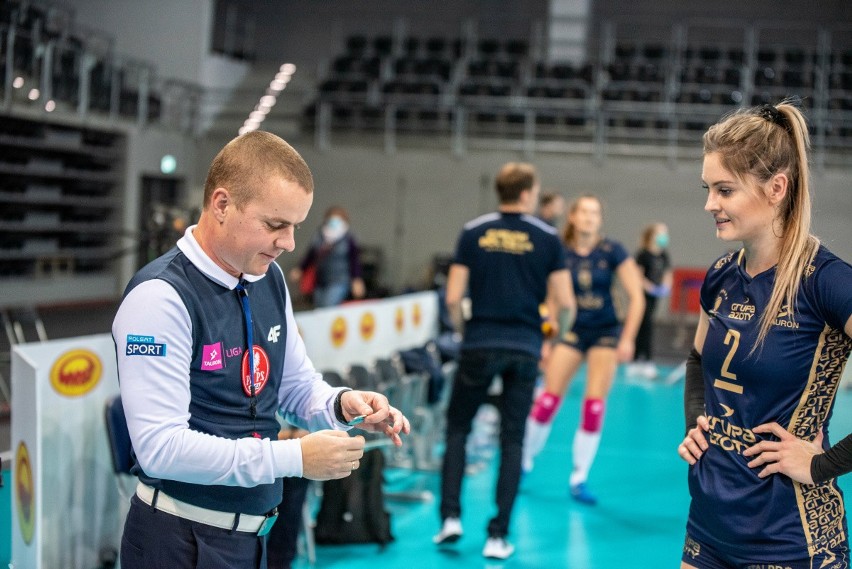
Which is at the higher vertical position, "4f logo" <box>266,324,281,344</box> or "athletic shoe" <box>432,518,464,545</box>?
"4f logo" <box>266,324,281,344</box>

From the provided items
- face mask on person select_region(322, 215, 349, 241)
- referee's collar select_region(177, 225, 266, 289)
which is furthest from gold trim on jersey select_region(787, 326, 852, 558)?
face mask on person select_region(322, 215, 349, 241)

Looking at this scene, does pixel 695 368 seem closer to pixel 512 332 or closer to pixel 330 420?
pixel 330 420

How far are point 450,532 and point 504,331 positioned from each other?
101 cm

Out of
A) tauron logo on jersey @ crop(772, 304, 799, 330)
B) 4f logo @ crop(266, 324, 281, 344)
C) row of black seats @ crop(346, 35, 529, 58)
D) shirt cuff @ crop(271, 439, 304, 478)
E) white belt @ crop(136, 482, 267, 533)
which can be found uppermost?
row of black seats @ crop(346, 35, 529, 58)

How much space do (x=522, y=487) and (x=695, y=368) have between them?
11.5 ft

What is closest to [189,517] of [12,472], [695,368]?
[695,368]

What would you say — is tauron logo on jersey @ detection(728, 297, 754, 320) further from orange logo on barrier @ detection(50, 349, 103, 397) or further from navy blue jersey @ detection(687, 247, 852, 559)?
orange logo on barrier @ detection(50, 349, 103, 397)

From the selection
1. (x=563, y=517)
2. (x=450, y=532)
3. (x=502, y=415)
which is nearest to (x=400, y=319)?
(x=563, y=517)

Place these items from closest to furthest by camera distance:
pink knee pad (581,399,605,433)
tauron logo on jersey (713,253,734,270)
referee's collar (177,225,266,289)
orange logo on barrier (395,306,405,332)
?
referee's collar (177,225,266,289) → tauron logo on jersey (713,253,734,270) → pink knee pad (581,399,605,433) → orange logo on barrier (395,306,405,332)

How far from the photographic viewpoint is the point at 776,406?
5.97 feet

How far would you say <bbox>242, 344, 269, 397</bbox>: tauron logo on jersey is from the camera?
1.75m

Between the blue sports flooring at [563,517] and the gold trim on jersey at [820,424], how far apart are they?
2.44ft

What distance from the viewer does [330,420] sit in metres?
1.94

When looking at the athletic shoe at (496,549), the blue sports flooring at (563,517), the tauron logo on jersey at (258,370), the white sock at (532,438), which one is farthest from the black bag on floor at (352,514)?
the tauron logo on jersey at (258,370)
